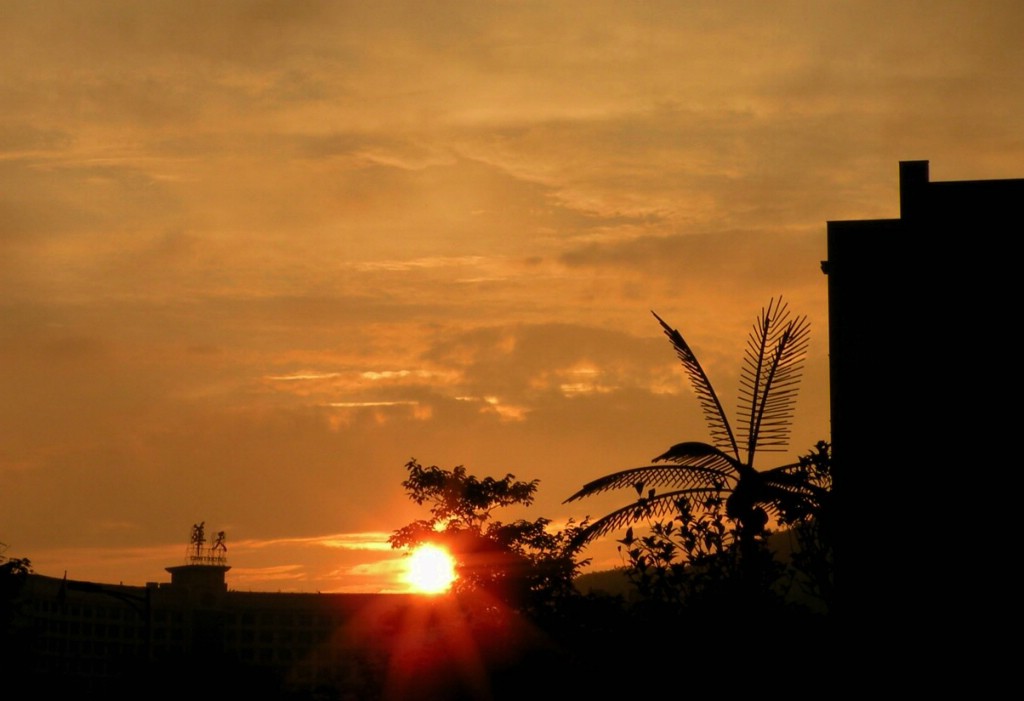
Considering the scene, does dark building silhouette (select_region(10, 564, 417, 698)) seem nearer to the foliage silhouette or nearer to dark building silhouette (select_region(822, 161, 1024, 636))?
the foliage silhouette

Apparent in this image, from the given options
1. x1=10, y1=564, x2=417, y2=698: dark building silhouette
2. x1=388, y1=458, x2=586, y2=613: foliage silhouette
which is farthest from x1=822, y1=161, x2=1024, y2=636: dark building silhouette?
x1=10, y1=564, x2=417, y2=698: dark building silhouette

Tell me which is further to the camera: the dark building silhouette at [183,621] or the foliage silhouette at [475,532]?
the dark building silhouette at [183,621]

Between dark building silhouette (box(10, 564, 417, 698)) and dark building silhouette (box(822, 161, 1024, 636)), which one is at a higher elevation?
dark building silhouette (box(822, 161, 1024, 636))

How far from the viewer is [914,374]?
29.9m

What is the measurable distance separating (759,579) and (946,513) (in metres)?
4.54

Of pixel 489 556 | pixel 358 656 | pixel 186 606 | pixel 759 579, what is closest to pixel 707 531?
pixel 759 579

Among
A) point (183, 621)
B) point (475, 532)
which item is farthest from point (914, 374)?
point (183, 621)

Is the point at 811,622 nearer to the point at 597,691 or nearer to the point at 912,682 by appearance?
the point at 912,682

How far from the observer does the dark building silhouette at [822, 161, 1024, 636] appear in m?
28.2

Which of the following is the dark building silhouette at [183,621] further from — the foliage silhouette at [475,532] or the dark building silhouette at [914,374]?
the dark building silhouette at [914,374]

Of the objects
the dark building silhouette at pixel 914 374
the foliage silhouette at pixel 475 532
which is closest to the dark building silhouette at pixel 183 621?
the foliage silhouette at pixel 475 532

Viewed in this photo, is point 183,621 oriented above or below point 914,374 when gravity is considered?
below

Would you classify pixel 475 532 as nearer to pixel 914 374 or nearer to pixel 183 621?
pixel 914 374

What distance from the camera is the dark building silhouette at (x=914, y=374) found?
28.2m
